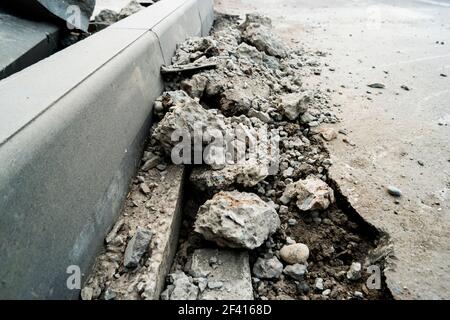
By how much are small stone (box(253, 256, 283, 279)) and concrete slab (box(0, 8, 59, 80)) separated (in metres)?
2.28

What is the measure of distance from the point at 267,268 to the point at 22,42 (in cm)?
276

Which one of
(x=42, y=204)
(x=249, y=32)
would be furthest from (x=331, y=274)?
(x=249, y=32)

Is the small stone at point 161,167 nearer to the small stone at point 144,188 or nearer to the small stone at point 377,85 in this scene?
the small stone at point 144,188

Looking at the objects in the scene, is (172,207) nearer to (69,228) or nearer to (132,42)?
(69,228)

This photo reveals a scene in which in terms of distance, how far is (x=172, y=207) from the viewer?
1.88 meters

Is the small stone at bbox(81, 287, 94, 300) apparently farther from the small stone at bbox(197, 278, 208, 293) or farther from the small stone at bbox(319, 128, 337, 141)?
the small stone at bbox(319, 128, 337, 141)

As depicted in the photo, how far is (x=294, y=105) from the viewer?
3.03 meters

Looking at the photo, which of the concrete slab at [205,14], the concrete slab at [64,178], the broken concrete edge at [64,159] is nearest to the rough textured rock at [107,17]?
the concrete slab at [205,14]

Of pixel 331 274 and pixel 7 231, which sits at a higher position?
pixel 7 231

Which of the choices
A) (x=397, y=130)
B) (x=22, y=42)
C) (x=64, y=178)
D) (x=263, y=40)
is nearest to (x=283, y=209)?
(x=64, y=178)

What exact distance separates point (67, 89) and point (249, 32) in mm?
3535

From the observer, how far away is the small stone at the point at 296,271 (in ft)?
5.98

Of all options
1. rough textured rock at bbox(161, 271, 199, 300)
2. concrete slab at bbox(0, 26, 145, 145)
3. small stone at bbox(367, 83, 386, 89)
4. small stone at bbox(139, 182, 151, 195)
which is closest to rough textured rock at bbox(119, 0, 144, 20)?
concrete slab at bbox(0, 26, 145, 145)

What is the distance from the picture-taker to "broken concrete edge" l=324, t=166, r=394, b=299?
177cm
